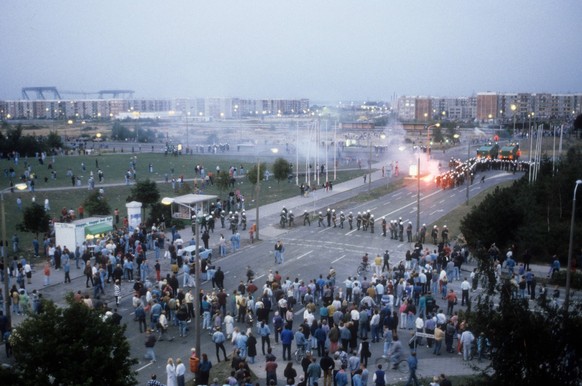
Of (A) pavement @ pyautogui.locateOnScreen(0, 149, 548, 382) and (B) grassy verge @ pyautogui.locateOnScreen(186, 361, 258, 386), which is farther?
(A) pavement @ pyautogui.locateOnScreen(0, 149, 548, 382)

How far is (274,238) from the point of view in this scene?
3534 centimetres

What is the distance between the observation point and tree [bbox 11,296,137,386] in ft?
36.7

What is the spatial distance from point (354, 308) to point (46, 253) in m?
17.9

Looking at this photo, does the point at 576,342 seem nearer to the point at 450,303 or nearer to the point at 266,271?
the point at 450,303

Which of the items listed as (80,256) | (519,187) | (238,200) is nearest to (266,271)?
(80,256)

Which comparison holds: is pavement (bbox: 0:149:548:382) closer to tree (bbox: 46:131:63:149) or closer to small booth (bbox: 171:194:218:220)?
small booth (bbox: 171:194:218:220)

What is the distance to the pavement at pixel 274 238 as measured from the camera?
17.2 m

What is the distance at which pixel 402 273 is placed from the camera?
24219mm

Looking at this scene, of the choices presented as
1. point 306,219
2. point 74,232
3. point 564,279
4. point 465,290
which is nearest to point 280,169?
point 306,219

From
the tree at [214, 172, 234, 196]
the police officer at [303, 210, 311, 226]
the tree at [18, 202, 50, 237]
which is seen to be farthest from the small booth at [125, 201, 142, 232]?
the tree at [214, 172, 234, 196]

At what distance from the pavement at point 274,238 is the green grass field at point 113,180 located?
2.52 m

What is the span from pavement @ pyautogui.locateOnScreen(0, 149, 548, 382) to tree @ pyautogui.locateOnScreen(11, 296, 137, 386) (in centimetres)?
575

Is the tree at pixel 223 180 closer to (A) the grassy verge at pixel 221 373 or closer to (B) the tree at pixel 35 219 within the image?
(B) the tree at pixel 35 219

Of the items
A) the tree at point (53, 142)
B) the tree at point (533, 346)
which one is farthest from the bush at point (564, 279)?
the tree at point (53, 142)
